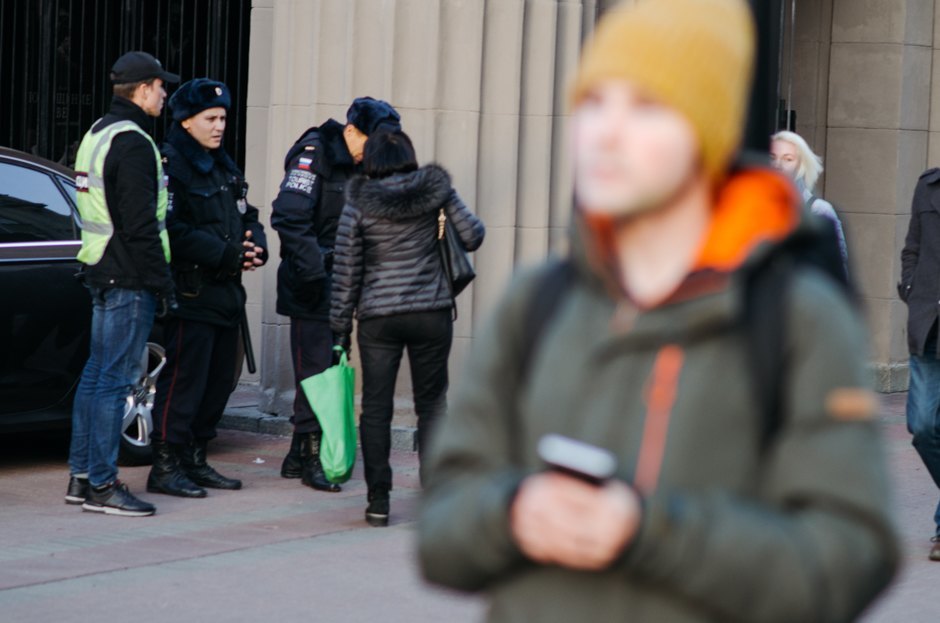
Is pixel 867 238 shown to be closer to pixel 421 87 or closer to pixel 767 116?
pixel 421 87

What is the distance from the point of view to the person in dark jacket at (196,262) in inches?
319

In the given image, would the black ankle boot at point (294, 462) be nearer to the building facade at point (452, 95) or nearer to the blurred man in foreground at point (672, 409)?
the building facade at point (452, 95)

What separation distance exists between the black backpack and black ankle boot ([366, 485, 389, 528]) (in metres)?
5.59

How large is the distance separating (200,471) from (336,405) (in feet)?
3.82

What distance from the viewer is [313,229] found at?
27.7 feet

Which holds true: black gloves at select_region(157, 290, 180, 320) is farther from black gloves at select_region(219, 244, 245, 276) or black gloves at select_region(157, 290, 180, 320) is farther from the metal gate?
the metal gate

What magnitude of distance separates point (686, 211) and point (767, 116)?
1090 mm

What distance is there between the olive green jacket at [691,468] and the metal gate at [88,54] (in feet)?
32.7

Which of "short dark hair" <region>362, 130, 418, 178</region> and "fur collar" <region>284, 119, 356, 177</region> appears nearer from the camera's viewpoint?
"short dark hair" <region>362, 130, 418, 178</region>

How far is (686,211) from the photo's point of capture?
204 centimetres

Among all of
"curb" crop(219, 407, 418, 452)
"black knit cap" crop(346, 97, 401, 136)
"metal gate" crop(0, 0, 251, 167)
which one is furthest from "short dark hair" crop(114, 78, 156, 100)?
"metal gate" crop(0, 0, 251, 167)

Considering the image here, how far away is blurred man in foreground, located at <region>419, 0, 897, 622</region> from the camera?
1.89 metres

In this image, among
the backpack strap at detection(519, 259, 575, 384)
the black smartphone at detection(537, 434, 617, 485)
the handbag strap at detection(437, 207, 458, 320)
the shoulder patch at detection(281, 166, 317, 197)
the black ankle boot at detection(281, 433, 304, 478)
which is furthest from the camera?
the black ankle boot at detection(281, 433, 304, 478)

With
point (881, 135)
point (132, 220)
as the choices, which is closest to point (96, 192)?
point (132, 220)
